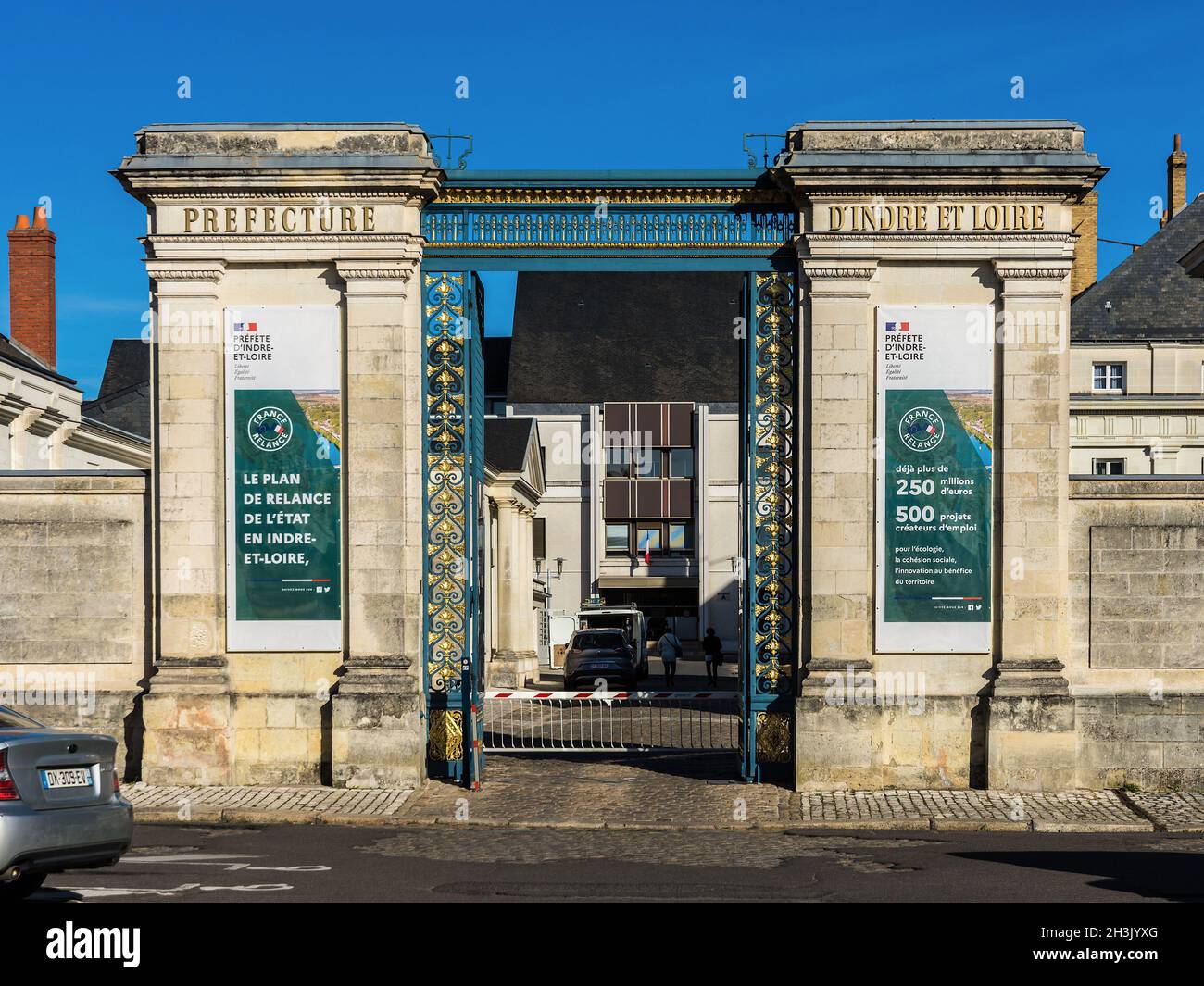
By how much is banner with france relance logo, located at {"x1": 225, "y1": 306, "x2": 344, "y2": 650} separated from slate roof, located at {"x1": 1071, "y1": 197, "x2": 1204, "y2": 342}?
2913cm

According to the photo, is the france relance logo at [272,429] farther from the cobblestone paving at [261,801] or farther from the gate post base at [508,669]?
the gate post base at [508,669]

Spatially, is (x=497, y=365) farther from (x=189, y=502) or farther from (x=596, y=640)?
(x=189, y=502)

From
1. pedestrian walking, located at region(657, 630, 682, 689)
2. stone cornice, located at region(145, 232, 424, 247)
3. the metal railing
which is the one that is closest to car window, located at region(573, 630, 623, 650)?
pedestrian walking, located at region(657, 630, 682, 689)

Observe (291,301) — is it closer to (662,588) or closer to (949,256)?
(949,256)

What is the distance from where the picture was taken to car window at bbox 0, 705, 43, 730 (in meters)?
11.1

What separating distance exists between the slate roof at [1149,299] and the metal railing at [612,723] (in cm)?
1771

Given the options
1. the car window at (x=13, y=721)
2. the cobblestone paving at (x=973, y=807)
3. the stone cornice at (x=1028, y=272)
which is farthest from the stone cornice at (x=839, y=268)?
the car window at (x=13, y=721)

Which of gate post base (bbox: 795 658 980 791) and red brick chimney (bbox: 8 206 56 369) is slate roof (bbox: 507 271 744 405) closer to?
red brick chimney (bbox: 8 206 56 369)

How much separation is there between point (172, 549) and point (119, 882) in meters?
6.74

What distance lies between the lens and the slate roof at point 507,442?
40491 millimetres

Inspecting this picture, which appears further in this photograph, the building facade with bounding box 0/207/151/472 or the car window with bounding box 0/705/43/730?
the building facade with bounding box 0/207/151/472

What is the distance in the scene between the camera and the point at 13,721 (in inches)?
448

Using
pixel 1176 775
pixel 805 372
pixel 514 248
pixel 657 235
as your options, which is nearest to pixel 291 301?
pixel 514 248
